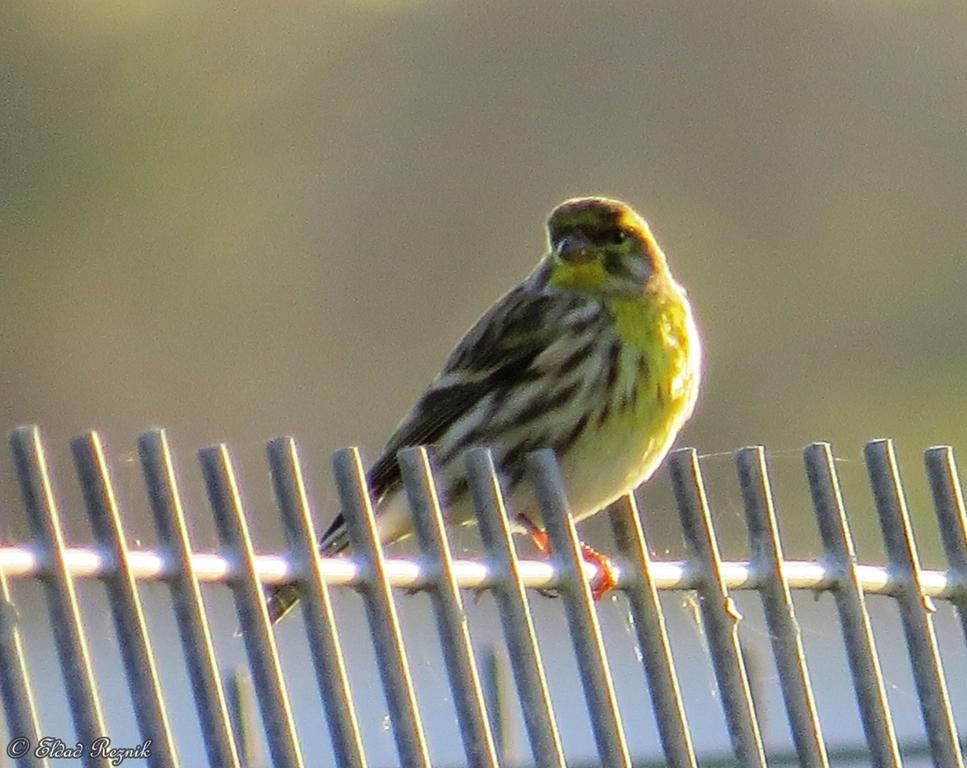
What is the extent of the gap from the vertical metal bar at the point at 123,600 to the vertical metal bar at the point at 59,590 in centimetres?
6

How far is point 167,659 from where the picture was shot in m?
9.41

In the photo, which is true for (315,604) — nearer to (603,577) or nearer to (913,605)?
(603,577)

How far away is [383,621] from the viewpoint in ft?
12.3

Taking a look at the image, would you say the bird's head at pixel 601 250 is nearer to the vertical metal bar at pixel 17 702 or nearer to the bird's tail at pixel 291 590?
the bird's tail at pixel 291 590

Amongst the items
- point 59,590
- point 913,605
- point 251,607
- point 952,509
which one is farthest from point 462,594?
point 952,509

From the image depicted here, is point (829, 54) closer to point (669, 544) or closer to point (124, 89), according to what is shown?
point (124, 89)

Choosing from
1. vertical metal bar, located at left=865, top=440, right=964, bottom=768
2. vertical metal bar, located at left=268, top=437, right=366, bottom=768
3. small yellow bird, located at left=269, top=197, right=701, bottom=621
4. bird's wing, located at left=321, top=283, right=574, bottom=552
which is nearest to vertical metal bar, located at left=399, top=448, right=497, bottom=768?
vertical metal bar, located at left=268, top=437, right=366, bottom=768

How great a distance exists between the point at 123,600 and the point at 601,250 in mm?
2974

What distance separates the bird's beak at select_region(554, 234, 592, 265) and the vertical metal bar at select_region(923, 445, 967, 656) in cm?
154

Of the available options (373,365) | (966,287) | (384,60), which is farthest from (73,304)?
(966,287)

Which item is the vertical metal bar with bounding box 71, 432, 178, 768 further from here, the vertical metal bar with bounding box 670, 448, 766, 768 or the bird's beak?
the bird's beak

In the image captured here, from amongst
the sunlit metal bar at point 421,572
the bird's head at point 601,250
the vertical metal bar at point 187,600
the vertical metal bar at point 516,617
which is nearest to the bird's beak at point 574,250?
the bird's head at point 601,250

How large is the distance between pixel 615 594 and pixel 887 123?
62.5ft

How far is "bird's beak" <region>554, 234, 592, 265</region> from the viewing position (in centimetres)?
613
